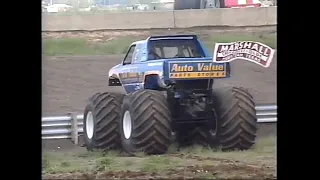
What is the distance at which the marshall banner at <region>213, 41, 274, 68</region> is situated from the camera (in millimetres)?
4477

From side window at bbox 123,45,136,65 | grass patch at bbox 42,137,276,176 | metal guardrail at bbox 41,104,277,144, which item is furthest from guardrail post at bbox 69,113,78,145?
side window at bbox 123,45,136,65

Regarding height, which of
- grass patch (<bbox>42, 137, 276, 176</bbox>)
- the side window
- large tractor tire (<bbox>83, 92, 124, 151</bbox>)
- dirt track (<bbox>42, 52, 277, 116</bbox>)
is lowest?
grass patch (<bbox>42, 137, 276, 176</bbox>)

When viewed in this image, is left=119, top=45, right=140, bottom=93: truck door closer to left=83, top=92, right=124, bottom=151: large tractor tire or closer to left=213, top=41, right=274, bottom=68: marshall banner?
left=83, top=92, right=124, bottom=151: large tractor tire

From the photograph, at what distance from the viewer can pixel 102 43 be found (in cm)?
446

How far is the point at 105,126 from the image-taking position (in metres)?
4.55

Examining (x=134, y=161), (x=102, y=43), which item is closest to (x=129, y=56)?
(x=102, y=43)

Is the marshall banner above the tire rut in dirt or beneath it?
Result: above

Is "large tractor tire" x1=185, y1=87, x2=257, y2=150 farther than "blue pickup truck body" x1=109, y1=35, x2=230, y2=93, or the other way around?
"large tractor tire" x1=185, y1=87, x2=257, y2=150

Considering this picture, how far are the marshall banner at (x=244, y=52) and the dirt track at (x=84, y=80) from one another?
1.6 inches

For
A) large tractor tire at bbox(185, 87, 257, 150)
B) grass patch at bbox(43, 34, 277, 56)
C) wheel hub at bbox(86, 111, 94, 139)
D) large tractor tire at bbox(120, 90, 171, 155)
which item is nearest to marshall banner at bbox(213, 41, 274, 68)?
grass patch at bbox(43, 34, 277, 56)

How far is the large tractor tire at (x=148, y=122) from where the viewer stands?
4.48 m

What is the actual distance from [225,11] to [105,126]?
3.77 ft
